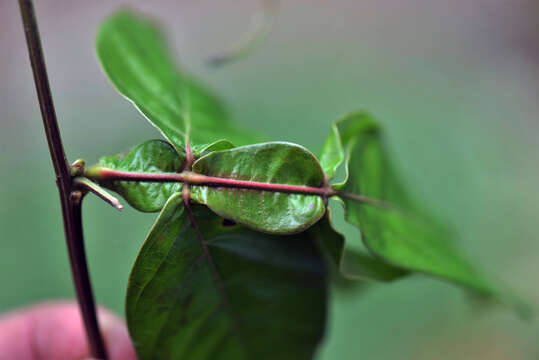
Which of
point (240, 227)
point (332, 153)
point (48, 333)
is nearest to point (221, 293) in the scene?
point (240, 227)

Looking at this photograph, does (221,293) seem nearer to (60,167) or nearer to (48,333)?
(60,167)

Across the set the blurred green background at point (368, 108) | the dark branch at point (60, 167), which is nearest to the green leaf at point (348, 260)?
the dark branch at point (60, 167)

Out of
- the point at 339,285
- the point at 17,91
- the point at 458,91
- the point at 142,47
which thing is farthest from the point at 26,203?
the point at 458,91

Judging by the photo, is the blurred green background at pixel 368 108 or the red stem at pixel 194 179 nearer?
the red stem at pixel 194 179

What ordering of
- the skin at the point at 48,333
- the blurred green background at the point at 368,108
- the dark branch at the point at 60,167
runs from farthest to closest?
the blurred green background at the point at 368,108
the skin at the point at 48,333
the dark branch at the point at 60,167

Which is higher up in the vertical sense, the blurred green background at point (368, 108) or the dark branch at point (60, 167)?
the dark branch at point (60, 167)

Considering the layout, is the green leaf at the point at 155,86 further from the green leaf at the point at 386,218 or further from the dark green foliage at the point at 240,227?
the green leaf at the point at 386,218
